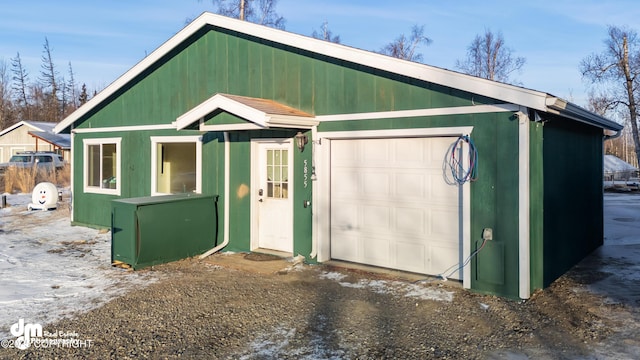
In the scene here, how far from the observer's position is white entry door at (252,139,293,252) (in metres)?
7.86

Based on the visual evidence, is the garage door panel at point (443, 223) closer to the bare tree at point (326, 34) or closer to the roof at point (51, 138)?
the bare tree at point (326, 34)

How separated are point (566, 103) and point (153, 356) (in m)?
5.02

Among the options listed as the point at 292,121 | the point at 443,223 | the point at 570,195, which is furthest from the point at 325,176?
the point at 570,195

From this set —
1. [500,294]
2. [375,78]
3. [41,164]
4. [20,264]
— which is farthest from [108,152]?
[41,164]

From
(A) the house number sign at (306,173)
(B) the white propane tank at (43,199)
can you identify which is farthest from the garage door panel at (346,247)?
(B) the white propane tank at (43,199)

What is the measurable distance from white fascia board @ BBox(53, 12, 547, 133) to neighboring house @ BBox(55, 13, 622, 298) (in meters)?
0.02

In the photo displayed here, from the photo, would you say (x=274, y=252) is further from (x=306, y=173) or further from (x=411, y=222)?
(x=411, y=222)

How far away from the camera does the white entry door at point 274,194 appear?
25.8 ft

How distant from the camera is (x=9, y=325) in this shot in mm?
4840

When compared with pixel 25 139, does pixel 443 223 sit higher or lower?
lower

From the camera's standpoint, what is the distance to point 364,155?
280 inches

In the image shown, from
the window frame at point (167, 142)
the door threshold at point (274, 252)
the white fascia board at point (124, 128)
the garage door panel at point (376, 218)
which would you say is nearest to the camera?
the garage door panel at point (376, 218)

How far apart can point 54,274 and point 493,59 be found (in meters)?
29.1

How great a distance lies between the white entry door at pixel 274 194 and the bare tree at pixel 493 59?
2549 cm
